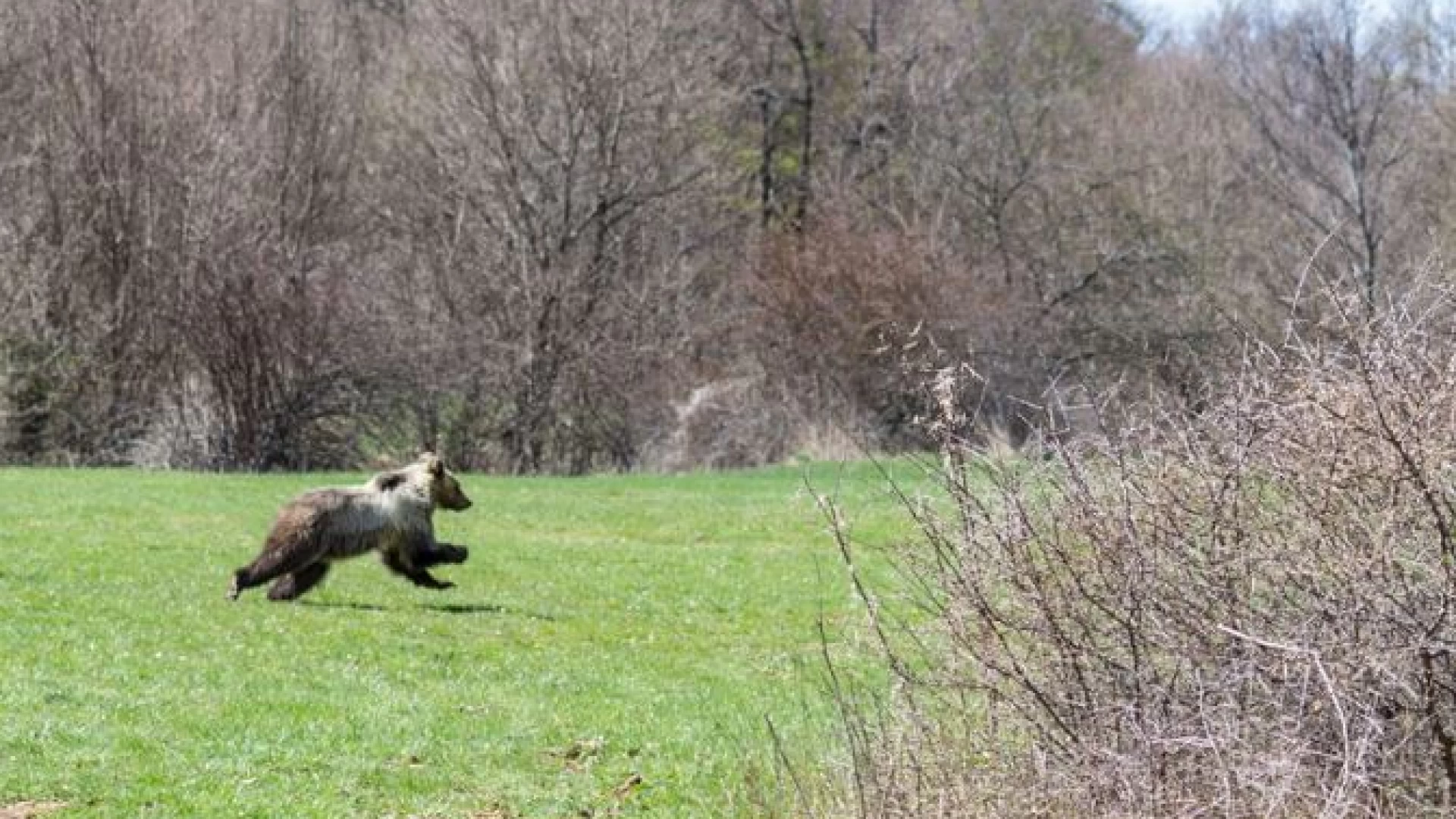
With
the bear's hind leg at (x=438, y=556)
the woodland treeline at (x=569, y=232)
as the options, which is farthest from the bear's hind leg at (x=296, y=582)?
the woodland treeline at (x=569, y=232)

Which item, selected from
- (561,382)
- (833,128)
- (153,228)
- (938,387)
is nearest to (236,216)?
(153,228)

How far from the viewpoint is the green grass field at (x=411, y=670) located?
33.1ft

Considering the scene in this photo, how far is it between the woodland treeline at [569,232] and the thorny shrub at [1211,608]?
85.3 feet

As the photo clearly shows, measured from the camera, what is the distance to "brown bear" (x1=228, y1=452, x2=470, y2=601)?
628 inches

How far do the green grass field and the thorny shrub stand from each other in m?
1.03

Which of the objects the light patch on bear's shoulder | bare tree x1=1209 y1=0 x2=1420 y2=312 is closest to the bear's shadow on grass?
the light patch on bear's shoulder

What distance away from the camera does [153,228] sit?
36.8 meters

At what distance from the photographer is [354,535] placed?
1611cm

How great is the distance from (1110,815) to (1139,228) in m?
38.8

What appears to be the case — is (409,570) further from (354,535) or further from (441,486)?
(441,486)

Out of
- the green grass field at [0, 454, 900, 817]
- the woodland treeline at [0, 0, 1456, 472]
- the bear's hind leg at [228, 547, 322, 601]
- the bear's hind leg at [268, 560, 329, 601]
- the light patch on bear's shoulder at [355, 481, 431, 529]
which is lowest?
the green grass field at [0, 454, 900, 817]

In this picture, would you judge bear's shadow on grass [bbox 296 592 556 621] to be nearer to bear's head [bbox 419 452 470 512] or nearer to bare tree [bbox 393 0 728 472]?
bear's head [bbox 419 452 470 512]

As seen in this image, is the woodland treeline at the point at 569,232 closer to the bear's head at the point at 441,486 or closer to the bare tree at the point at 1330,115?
the bare tree at the point at 1330,115

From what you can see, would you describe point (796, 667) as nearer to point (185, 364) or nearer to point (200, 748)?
point (200, 748)
